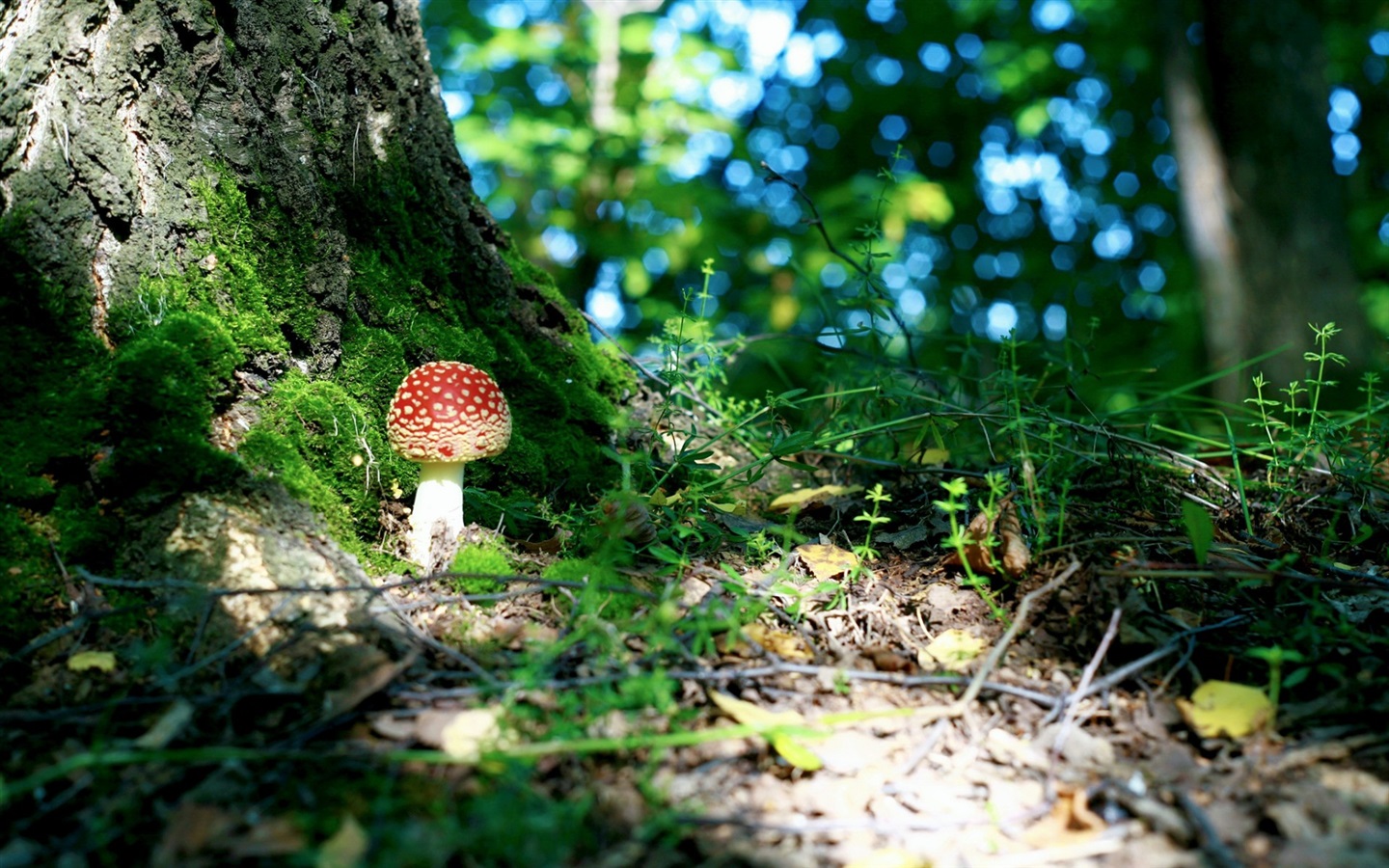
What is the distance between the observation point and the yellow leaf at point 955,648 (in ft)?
6.63

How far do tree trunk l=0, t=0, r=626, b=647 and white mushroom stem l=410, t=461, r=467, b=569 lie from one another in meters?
0.12

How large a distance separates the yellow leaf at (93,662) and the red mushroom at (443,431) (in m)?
0.76

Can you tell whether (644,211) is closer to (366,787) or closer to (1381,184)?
(366,787)

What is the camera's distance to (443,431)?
2.34 meters

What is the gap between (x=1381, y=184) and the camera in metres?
14.0

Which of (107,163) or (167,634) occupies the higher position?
(107,163)

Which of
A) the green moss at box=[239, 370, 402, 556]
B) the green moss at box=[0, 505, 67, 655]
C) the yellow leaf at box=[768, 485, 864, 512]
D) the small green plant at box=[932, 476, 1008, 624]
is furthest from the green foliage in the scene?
the green moss at box=[0, 505, 67, 655]

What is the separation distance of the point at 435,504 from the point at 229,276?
2.80ft

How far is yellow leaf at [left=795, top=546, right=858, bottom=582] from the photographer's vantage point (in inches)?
95.9

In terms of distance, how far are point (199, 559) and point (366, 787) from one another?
32.6 inches

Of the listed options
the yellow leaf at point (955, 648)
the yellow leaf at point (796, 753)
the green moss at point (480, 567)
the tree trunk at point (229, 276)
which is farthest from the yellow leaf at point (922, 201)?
the yellow leaf at point (796, 753)

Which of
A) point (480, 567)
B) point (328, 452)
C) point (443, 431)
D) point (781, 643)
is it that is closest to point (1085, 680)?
point (781, 643)

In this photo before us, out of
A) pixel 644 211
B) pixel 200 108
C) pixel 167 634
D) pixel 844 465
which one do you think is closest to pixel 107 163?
pixel 200 108

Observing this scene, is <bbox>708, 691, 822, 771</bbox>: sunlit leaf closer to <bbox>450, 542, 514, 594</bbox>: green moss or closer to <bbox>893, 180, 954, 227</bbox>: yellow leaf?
<bbox>450, 542, 514, 594</bbox>: green moss
